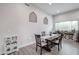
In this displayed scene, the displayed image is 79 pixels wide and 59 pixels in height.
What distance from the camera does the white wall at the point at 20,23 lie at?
1.94 metres

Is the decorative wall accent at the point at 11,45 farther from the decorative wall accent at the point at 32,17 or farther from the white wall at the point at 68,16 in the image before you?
the white wall at the point at 68,16

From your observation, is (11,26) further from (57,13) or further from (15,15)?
(57,13)

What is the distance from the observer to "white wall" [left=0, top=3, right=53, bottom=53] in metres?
1.94

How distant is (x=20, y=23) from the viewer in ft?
7.07

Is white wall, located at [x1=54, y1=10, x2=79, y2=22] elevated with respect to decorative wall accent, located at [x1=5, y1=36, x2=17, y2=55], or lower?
elevated

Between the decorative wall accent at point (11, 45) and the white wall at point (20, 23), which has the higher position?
the white wall at point (20, 23)

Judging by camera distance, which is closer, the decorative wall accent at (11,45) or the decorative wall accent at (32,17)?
the decorative wall accent at (11,45)

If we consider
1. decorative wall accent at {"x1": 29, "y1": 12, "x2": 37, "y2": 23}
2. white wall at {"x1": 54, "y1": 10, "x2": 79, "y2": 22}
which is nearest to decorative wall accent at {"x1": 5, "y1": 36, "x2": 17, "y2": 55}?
decorative wall accent at {"x1": 29, "y1": 12, "x2": 37, "y2": 23}

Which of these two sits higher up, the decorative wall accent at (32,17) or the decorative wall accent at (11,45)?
the decorative wall accent at (32,17)

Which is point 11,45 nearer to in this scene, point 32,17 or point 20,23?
point 20,23

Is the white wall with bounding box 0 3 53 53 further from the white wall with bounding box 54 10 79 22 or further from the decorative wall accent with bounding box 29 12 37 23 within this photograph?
the white wall with bounding box 54 10 79 22

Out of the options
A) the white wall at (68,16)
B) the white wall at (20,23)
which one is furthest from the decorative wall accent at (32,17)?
the white wall at (68,16)

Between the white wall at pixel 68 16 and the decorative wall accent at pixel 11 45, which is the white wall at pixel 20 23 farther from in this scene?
the white wall at pixel 68 16

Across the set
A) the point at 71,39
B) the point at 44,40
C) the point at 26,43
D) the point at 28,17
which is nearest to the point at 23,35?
the point at 26,43
